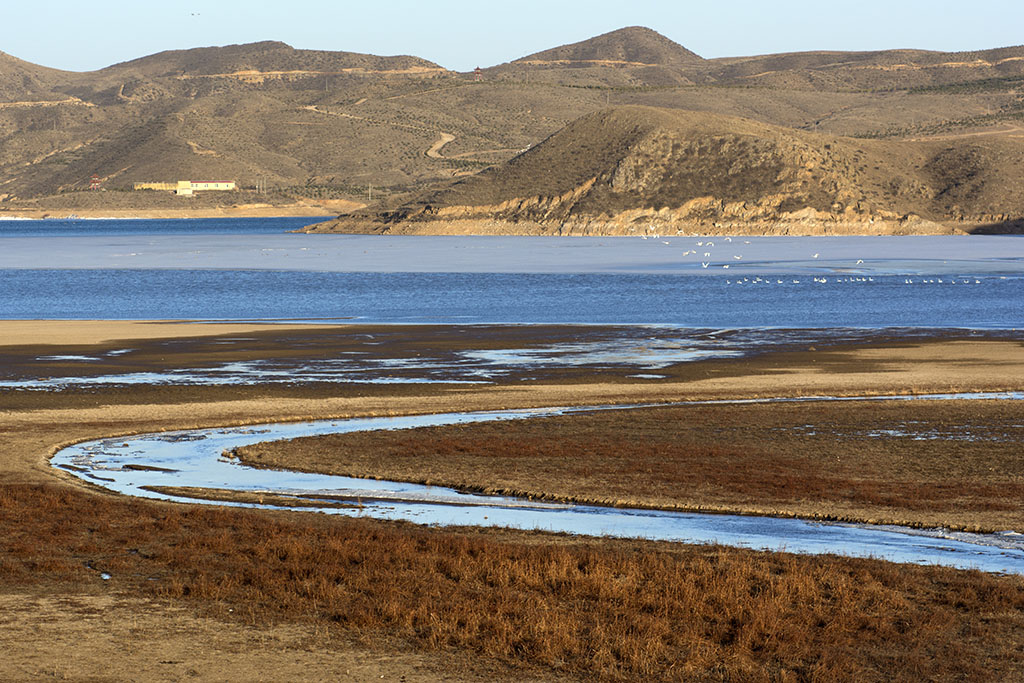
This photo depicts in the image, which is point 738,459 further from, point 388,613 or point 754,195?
point 754,195

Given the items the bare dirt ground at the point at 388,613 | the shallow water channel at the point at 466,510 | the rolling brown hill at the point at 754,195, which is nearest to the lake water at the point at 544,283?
the rolling brown hill at the point at 754,195

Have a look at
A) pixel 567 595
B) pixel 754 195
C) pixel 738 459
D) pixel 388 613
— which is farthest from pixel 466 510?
pixel 754 195

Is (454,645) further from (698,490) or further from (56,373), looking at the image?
(56,373)

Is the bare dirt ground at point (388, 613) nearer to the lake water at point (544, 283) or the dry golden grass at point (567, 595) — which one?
the dry golden grass at point (567, 595)

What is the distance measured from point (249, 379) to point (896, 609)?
2585cm

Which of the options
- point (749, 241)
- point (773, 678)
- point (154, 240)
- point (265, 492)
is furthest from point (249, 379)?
point (154, 240)

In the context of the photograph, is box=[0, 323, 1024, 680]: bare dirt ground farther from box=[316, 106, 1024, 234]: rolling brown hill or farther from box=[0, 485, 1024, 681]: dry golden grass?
box=[316, 106, 1024, 234]: rolling brown hill

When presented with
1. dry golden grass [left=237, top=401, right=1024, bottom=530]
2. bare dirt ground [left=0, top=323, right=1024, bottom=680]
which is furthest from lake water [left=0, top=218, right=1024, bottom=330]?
bare dirt ground [left=0, top=323, right=1024, bottom=680]

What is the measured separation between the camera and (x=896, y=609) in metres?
14.0

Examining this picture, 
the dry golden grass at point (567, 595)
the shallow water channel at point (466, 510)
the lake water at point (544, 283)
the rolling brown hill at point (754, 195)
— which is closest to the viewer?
the dry golden grass at point (567, 595)

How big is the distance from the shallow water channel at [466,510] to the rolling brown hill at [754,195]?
15738 centimetres

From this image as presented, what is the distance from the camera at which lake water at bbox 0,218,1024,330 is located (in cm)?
6216

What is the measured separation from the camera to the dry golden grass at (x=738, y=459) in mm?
20703

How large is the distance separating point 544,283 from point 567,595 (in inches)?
2843
